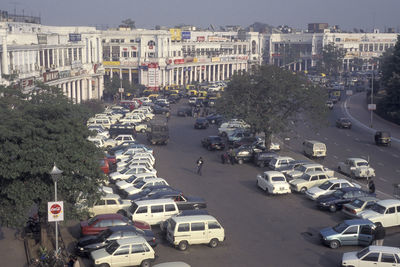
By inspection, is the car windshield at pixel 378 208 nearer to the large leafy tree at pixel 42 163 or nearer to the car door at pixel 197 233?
the car door at pixel 197 233

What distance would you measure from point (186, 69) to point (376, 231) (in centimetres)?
9165

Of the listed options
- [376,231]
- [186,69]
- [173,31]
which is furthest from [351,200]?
[173,31]

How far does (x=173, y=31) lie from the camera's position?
116562 millimetres

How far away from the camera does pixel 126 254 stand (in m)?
18.5

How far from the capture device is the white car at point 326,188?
90.7 ft

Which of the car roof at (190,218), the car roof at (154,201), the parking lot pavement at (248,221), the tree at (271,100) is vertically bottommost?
the parking lot pavement at (248,221)

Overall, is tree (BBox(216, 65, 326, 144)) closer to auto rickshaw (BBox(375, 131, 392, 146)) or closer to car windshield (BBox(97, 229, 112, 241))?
auto rickshaw (BBox(375, 131, 392, 146))

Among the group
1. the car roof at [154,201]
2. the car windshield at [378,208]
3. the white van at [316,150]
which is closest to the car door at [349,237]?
the car windshield at [378,208]

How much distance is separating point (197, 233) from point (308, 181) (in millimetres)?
11061

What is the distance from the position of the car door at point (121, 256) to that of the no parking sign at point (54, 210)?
7.60 feet

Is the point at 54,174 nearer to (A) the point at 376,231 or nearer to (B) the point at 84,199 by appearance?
(B) the point at 84,199

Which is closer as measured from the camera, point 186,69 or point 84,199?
point 84,199

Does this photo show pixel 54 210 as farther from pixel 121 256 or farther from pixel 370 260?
pixel 370 260

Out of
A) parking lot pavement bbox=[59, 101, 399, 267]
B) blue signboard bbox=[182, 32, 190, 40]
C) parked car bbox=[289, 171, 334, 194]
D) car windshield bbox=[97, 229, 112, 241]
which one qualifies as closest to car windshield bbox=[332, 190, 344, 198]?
parking lot pavement bbox=[59, 101, 399, 267]
